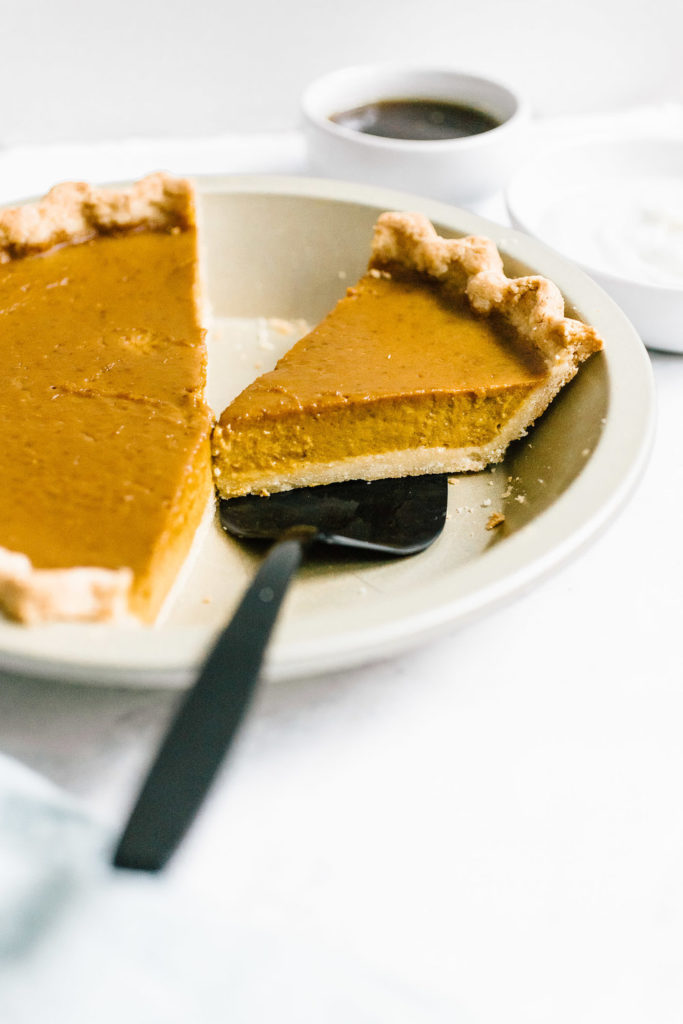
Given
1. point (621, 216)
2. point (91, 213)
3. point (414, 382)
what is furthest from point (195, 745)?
point (621, 216)

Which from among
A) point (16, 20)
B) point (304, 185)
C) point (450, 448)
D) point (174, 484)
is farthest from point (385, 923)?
point (16, 20)

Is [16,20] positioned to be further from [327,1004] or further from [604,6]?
[327,1004]

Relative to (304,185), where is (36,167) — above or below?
below

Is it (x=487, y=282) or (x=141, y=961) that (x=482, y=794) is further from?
(x=487, y=282)

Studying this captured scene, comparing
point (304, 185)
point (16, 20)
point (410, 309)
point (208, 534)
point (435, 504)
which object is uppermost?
point (16, 20)

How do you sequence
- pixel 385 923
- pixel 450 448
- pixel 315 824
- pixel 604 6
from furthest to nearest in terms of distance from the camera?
pixel 604 6 < pixel 450 448 < pixel 315 824 < pixel 385 923

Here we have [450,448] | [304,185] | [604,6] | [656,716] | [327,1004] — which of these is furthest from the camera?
[604,6]
